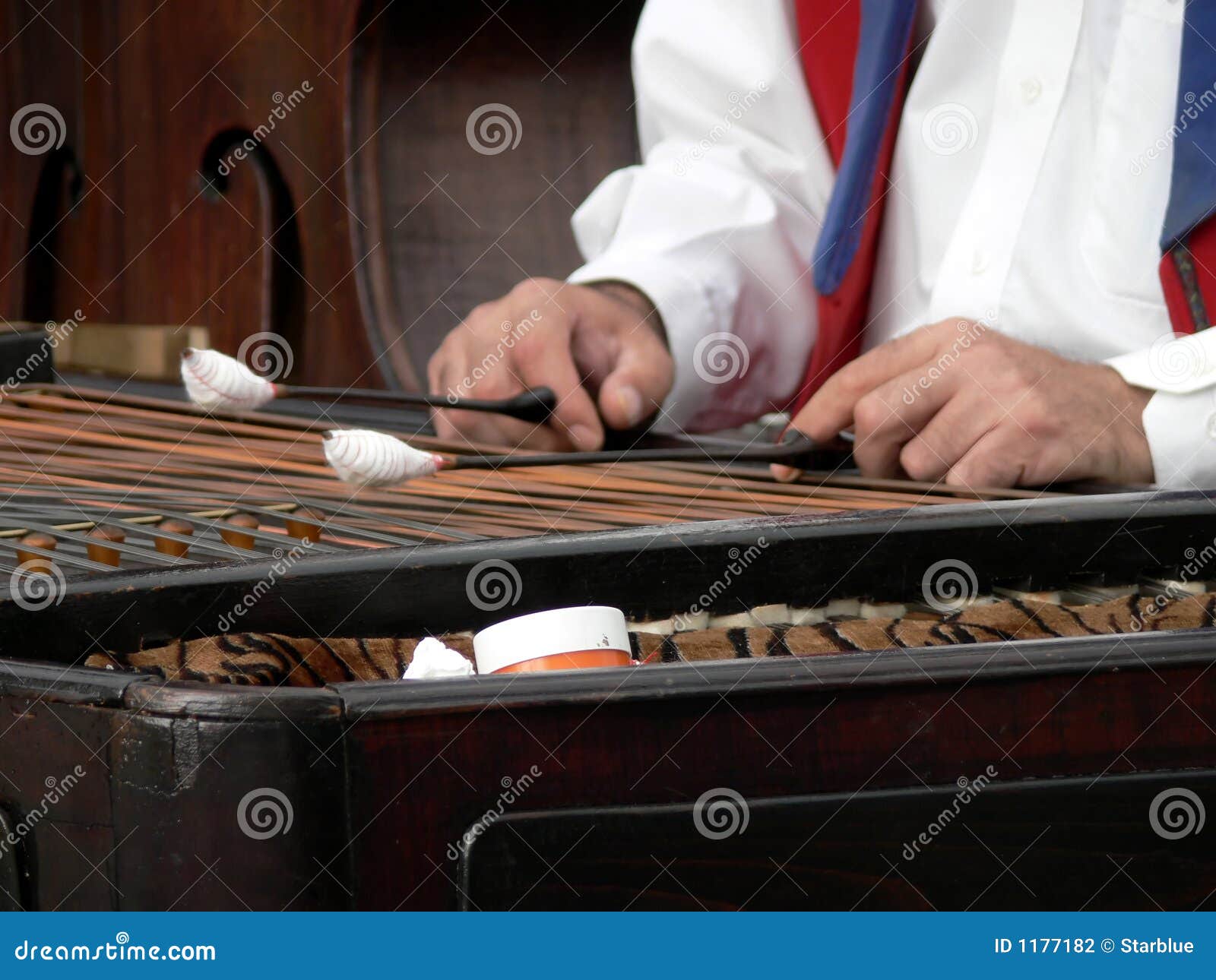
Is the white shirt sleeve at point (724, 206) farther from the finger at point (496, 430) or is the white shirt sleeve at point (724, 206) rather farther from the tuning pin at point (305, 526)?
the tuning pin at point (305, 526)

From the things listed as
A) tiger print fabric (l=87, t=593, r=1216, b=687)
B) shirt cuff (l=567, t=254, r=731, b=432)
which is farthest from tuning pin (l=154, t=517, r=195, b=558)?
shirt cuff (l=567, t=254, r=731, b=432)

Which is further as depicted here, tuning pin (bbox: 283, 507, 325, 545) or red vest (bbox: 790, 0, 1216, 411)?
red vest (bbox: 790, 0, 1216, 411)

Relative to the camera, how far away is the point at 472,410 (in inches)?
43.5

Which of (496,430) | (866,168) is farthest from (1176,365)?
(496,430)

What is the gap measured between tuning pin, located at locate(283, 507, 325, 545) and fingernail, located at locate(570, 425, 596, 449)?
1.32 feet

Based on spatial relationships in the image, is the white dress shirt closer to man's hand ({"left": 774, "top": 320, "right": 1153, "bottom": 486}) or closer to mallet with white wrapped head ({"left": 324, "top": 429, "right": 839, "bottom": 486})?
man's hand ({"left": 774, "top": 320, "right": 1153, "bottom": 486})

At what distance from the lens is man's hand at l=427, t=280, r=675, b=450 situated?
3.75 feet

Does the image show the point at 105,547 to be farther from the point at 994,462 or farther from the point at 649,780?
the point at 994,462

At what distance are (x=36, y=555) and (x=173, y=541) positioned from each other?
0.06 meters

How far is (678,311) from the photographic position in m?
1.42

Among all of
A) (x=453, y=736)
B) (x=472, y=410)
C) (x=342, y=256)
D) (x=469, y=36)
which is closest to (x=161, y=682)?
(x=453, y=736)

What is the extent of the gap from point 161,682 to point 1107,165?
116 centimetres

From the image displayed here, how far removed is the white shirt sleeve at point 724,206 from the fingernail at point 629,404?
0.24 metres

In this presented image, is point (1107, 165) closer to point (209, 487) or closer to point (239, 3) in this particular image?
point (209, 487)
